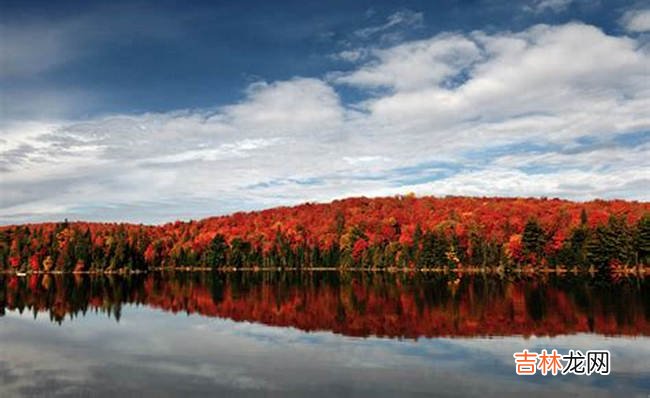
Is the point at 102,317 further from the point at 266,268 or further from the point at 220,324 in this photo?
the point at 266,268

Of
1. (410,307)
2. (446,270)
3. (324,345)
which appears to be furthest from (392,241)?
(324,345)

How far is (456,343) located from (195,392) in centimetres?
1653

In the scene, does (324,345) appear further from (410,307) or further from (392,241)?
(392,241)

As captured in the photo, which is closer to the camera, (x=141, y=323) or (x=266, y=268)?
(x=141, y=323)

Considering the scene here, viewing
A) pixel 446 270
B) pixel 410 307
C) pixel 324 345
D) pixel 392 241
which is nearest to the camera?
pixel 324 345

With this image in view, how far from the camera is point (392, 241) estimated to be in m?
155

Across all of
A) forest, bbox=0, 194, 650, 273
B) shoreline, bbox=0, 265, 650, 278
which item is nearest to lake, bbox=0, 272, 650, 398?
shoreline, bbox=0, 265, 650, 278

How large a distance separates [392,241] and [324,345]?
122362mm

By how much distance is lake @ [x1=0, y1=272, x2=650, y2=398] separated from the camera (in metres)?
24.8

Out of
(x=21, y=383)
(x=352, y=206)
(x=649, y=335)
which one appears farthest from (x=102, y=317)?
(x=352, y=206)

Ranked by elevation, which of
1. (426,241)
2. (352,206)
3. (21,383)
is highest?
(352,206)

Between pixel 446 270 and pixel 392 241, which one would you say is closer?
pixel 446 270

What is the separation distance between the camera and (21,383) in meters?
26.2

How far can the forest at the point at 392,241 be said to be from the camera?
113062 millimetres
